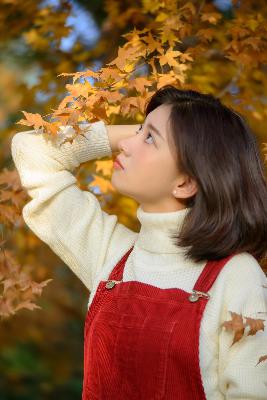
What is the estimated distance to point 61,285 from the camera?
5.92m

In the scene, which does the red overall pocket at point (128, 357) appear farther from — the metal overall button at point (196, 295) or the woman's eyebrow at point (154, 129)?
the woman's eyebrow at point (154, 129)

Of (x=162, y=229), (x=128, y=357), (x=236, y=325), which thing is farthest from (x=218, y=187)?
(x=128, y=357)

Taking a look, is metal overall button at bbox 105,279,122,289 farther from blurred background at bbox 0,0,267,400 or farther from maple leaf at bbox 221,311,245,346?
blurred background at bbox 0,0,267,400

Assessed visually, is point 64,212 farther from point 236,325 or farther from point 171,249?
point 236,325

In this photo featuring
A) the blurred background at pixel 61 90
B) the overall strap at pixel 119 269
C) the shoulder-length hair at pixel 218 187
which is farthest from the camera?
the blurred background at pixel 61 90

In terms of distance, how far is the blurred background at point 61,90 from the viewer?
115 inches

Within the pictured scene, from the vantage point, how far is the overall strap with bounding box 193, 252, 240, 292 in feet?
6.18

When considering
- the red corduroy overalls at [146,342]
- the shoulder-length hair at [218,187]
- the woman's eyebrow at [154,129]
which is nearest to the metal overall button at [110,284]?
the red corduroy overalls at [146,342]

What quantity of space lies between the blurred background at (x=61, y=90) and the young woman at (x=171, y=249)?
15.6 inches

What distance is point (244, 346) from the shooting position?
1802mm

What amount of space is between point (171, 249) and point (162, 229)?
0.22 feet

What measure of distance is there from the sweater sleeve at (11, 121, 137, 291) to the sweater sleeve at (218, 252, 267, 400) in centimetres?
45

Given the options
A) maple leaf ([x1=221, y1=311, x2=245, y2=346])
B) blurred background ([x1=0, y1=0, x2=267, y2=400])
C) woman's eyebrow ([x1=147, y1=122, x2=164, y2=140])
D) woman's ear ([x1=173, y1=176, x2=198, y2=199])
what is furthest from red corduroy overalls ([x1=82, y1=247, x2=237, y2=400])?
blurred background ([x1=0, y1=0, x2=267, y2=400])

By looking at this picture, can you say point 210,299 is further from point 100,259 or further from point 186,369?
point 100,259
